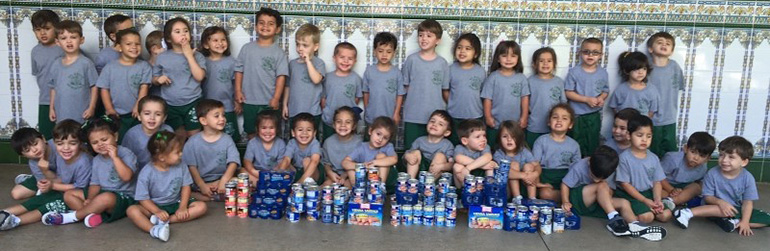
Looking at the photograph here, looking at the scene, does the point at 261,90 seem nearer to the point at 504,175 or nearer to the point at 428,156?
the point at 428,156

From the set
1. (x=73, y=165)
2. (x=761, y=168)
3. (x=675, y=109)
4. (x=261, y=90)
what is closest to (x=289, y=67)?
(x=261, y=90)

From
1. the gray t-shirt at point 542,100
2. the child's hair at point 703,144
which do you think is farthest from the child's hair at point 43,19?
the child's hair at point 703,144

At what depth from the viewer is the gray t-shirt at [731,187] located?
4.77 metres

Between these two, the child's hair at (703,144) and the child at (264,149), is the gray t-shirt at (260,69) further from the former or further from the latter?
the child's hair at (703,144)

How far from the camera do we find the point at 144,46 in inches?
233

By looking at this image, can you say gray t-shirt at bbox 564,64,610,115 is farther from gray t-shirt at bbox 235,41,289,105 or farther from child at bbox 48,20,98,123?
child at bbox 48,20,98,123

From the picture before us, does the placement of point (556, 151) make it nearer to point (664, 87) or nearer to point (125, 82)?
point (664, 87)

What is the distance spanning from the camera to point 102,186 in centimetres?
455

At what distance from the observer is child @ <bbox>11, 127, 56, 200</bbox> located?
182 inches

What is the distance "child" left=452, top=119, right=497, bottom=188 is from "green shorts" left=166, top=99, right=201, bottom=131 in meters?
2.06

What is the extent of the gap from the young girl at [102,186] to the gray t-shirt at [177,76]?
947 millimetres

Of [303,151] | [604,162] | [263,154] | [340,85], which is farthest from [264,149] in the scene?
[604,162]

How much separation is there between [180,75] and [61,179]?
4.07 ft

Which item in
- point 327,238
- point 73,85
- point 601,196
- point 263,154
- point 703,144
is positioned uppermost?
point 73,85
